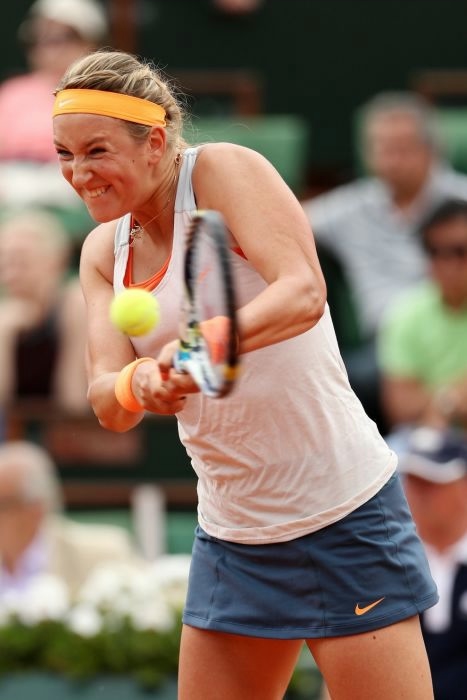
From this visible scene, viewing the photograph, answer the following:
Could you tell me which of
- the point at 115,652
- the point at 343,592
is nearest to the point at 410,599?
the point at 343,592

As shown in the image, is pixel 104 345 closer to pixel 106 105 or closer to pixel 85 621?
pixel 106 105

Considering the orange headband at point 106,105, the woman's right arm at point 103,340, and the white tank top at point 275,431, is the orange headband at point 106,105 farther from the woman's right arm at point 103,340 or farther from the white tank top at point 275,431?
the woman's right arm at point 103,340

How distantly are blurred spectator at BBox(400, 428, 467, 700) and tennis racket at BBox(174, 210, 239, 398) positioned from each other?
193 centimetres

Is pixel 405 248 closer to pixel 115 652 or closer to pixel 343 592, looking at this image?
pixel 115 652

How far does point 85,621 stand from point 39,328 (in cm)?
181

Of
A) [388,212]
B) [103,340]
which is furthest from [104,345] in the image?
[388,212]

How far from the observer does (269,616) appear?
2.73 meters

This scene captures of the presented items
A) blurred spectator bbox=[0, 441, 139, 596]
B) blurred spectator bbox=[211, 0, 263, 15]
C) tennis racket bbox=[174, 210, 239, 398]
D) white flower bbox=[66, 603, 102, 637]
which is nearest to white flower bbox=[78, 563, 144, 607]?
white flower bbox=[66, 603, 102, 637]

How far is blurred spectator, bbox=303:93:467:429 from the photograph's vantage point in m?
6.68

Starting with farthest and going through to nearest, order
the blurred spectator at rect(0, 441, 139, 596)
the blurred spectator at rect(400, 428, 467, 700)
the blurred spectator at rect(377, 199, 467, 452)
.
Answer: the blurred spectator at rect(377, 199, 467, 452) < the blurred spectator at rect(0, 441, 139, 596) < the blurred spectator at rect(400, 428, 467, 700)

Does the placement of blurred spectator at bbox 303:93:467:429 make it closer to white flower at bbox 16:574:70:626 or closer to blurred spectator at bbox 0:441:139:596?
blurred spectator at bbox 0:441:139:596

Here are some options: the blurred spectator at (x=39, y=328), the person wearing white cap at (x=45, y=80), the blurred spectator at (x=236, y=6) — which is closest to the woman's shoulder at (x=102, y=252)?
the blurred spectator at (x=39, y=328)

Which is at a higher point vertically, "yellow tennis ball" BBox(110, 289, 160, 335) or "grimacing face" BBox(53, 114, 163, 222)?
"grimacing face" BBox(53, 114, 163, 222)

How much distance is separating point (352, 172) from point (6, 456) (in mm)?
3395
